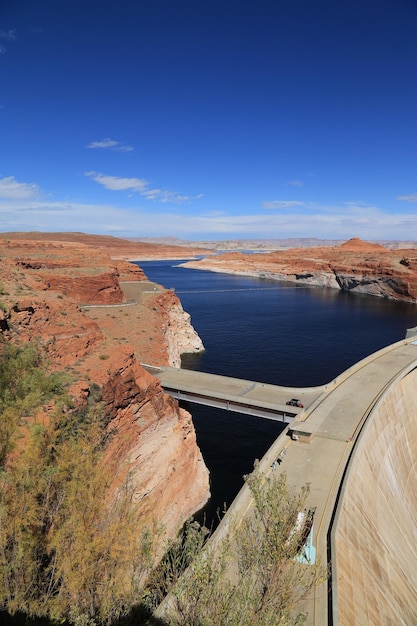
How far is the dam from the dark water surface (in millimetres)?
7867

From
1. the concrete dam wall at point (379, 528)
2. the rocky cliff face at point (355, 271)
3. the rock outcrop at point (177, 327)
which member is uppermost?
the rocky cliff face at point (355, 271)

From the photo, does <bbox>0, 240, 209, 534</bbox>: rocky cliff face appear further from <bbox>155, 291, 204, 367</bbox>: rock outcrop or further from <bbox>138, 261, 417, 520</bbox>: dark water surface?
<bbox>155, 291, 204, 367</bbox>: rock outcrop

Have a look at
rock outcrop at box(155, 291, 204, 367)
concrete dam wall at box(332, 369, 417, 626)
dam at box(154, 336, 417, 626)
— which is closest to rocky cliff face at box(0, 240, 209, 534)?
dam at box(154, 336, 417, 626)

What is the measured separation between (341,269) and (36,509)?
153 meters

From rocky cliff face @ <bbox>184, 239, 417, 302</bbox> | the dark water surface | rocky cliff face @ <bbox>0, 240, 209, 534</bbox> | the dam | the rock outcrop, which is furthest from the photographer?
rocky cliff face @ <bbox>184, 239, 417, 302</bbox>

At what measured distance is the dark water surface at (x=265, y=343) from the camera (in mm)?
35281

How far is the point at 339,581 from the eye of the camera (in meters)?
15.5

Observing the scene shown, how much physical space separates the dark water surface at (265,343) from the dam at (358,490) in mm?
7867

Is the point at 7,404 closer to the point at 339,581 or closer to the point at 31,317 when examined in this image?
the point at 31,317

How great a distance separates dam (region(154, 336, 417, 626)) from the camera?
1629 centimetres

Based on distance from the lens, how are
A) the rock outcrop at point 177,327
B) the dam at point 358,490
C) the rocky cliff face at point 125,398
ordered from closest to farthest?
the dam at point 358,490 < the rocky cliff face at point 125,398 < the rock outcrop at point 177,327

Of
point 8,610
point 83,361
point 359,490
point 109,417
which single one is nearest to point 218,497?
point 359,490

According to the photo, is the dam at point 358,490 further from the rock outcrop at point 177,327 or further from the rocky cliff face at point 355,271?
the rocky cliff face at point 355,271

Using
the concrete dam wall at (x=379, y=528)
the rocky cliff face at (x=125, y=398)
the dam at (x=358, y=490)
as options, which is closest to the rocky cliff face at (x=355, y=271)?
the dam at (x=358, y=490)
